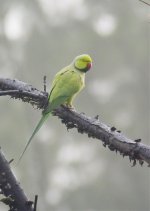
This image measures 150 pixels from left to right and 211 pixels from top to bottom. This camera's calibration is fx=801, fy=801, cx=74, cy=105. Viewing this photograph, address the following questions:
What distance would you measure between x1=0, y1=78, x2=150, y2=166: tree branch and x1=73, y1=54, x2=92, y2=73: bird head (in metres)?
0.44

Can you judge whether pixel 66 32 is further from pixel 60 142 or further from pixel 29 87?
pixel 29 87

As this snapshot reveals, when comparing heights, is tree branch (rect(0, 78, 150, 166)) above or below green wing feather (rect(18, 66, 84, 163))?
below

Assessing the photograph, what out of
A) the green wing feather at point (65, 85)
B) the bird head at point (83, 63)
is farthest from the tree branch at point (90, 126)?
the bird head at point (83, 63)

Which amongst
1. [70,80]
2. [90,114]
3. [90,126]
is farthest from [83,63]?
[90,114]

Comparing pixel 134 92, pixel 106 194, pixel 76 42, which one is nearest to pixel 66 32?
pixel 76 42

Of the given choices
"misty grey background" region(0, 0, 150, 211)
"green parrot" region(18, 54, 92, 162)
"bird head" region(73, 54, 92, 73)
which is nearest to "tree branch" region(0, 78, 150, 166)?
"green parrot" region(18, 54, 92, 162)

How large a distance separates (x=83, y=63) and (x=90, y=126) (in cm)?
72

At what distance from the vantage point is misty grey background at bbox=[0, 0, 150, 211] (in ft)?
53.6

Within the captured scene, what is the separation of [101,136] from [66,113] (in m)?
0.21

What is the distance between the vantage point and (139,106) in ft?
56.4

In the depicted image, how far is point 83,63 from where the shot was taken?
8.84 feet

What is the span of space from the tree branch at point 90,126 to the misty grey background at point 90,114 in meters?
13.7

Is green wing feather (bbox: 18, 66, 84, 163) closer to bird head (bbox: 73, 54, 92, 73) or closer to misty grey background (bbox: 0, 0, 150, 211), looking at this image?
bird head (bbox: 73, 54, 92, 73)

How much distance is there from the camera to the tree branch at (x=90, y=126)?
1856 mm
